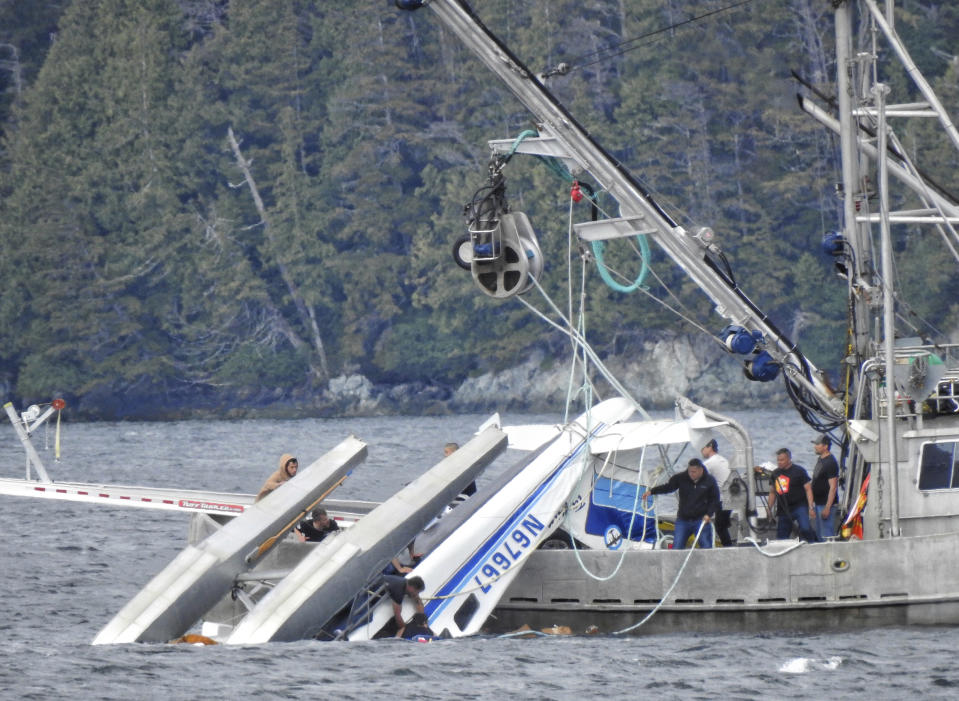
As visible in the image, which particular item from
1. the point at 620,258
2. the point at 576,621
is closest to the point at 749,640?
the point at 576,621

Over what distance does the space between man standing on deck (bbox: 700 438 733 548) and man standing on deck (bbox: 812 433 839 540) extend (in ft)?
3.67

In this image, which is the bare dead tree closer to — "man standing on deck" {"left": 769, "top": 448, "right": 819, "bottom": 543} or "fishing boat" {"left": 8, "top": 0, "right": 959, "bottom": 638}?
"fishing boat" {"left": 8, "top": 0, "right": 959, "bottom": 638}

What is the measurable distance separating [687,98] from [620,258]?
36.9ft

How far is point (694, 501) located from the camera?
21781 millimetres

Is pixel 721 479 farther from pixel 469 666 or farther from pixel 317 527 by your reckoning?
pixel 317 527

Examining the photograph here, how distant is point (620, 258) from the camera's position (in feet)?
282

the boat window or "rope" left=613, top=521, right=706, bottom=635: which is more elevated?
the boat window

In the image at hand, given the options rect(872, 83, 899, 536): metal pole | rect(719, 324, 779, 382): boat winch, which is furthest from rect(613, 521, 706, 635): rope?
rect(719, 324, 779, 382): boat winch

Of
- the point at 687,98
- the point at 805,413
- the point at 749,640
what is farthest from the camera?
the point at 687,98

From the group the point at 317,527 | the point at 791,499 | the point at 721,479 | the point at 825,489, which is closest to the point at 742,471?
the point at 721,479

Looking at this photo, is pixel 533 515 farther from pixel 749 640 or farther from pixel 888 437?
pixel 888 437

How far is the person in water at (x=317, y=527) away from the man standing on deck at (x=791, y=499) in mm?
5700

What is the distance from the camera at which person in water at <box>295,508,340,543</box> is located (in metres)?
22.9

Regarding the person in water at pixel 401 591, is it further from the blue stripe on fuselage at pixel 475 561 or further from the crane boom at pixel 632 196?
the crane boom at pixel 632 196
